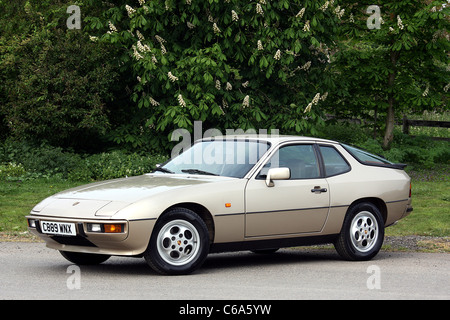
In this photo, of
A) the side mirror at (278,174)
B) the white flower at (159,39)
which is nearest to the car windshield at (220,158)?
the side mirror at (278,174)

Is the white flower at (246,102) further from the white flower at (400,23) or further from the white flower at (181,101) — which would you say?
the white flower at (400,23)

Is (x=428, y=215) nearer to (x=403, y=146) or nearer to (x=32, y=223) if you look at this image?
(x=32, y=223)

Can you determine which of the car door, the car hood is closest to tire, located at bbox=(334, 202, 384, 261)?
the car door

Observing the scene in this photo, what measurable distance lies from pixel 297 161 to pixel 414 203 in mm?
7057

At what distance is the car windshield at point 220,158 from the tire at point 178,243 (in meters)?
0.98

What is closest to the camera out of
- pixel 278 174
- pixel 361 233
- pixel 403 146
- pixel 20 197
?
pixel 278 174

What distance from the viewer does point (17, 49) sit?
20.4 m

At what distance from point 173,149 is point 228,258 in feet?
33.1

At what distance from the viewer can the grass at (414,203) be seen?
12836 mm

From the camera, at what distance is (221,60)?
19109 mm

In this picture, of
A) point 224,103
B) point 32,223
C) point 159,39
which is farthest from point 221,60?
point 32,223

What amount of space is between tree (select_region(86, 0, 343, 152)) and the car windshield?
8.85 meters

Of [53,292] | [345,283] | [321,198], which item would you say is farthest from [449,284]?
[53,292]

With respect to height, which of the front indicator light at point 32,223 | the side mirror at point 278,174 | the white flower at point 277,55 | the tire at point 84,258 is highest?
the white flower at point 277,55
